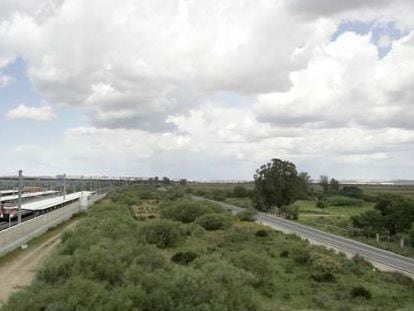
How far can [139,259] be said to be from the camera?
2222 centimetres

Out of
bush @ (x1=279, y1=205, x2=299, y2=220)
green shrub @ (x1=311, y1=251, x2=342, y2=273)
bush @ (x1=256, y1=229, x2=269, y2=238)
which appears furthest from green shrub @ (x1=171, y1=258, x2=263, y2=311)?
bush @ (x1=279, y1=205, x2=299, y2=220)

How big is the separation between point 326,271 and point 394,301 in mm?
6583

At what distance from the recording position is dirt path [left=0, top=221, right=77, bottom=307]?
25367 millimetres

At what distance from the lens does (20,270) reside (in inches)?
1224

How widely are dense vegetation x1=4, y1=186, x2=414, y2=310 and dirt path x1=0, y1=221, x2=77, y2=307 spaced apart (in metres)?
2.40

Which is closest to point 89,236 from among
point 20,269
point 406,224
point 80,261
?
point 20,269

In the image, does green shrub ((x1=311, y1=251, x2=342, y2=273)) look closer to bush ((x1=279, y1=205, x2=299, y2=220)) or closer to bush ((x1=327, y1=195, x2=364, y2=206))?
bush ((x1=279, y1=205, x2=299, y2=220))

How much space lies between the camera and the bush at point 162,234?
4216cm

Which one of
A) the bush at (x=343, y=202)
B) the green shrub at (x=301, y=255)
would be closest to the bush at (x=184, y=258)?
the green shrub at (x=301, y=255)

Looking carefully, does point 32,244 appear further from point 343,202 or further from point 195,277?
point 343,202

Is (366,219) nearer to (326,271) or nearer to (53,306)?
(326,271)

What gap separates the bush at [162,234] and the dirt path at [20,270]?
291 inches

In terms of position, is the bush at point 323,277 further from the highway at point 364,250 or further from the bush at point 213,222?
the bush at point 213,222

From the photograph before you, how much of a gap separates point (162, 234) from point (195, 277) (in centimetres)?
2640
